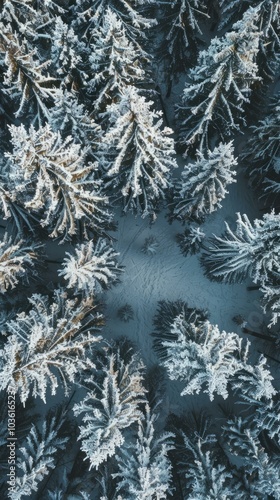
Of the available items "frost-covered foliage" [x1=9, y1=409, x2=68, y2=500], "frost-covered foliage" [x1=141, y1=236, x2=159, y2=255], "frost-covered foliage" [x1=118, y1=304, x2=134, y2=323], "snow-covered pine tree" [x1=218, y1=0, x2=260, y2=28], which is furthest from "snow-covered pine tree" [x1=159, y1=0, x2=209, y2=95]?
"frost-covered foliage" [x1=9, y1=409, x2=68, y2=500]

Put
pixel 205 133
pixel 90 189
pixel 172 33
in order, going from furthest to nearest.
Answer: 1. pixel 172 33
2. pixel 205 133
3. pixel 90 189

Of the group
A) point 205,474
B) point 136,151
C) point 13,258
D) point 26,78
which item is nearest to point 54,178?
point 136,151

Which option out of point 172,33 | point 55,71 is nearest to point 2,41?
point 55,71

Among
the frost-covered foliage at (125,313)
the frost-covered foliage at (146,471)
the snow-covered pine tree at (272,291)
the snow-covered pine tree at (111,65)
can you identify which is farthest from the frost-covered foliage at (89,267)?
the snow-covered pine tree at (272,291)

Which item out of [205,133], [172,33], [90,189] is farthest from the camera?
[172,33]

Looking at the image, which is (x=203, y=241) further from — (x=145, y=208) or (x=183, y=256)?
(x=145, y=208)
